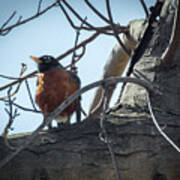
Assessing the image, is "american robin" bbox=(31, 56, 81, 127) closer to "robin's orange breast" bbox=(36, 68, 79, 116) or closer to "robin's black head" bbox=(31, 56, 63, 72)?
"robin's orange breast" bbox=(36, 68, 79, 116)

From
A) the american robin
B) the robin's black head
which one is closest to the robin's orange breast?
the american robin

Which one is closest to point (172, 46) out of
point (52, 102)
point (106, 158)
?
point (106, 158)

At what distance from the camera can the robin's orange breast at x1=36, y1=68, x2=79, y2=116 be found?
4.13 meters

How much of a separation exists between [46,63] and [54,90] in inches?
33.0

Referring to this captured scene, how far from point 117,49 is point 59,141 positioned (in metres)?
2.66

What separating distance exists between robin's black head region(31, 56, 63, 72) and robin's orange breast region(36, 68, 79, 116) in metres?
0.29

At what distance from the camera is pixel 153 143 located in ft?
6.30

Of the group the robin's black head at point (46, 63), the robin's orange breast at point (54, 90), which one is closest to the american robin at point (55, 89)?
the robin's orange breast at point (54, 90)

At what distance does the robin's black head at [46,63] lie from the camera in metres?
4.71

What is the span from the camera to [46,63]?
16.2ft

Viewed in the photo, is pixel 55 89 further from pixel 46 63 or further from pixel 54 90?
pixel 46 63

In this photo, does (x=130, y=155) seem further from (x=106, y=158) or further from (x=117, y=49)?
(x=117, y=49)

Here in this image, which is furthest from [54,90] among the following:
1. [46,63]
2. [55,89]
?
[46,63]

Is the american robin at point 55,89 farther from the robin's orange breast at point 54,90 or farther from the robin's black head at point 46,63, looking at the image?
the robin's black head at point 46,63
